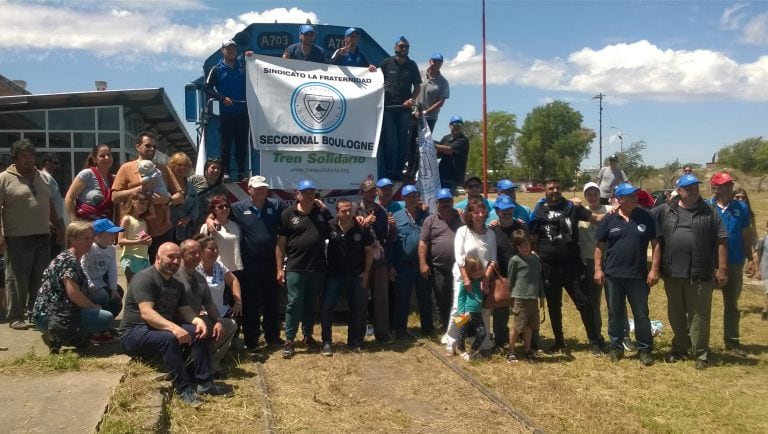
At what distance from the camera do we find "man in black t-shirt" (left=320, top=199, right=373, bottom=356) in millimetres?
7344

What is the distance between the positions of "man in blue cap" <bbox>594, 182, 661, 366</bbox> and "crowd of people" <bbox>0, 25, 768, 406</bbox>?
0.05 ft

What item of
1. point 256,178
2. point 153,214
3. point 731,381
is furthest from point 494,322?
point 153,214

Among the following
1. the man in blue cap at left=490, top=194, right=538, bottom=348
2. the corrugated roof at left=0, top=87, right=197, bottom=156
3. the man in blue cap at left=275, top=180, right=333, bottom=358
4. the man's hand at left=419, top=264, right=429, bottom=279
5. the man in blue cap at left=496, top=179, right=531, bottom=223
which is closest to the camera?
the man in blue cap at left=275, top=180, right=333, bottom=358

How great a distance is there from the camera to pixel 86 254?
20.9 ft

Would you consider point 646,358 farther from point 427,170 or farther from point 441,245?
point 427,170

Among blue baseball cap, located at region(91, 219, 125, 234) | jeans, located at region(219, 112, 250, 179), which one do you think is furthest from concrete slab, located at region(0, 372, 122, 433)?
jeans, located at region(219, 112, 250, 179)

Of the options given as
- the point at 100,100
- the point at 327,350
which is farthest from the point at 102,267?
the point at 100,100

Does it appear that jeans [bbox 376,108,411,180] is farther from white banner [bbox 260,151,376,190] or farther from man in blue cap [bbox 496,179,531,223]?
man in blue cap [bbox 496,179,531,223]

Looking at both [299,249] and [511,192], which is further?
[511,192]

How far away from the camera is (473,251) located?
7.14 m

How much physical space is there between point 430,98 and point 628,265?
396 centimetres

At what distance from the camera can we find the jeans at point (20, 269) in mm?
7105

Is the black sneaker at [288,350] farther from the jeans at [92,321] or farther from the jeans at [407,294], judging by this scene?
the jeans at [92,321]

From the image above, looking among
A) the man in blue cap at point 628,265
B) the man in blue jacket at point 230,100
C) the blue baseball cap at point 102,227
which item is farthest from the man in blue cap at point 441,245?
the blue baseball cap at point 102,227
